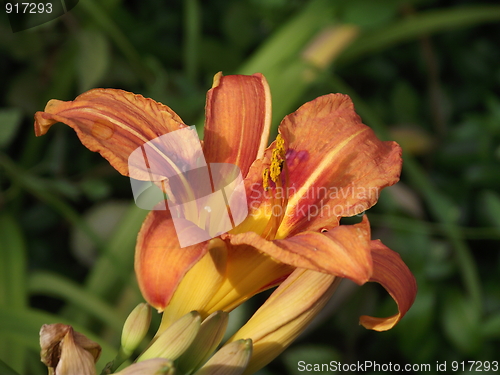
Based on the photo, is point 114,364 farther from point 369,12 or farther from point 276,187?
point 369,12

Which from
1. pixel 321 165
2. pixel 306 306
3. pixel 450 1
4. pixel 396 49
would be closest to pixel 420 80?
pixel 396 49

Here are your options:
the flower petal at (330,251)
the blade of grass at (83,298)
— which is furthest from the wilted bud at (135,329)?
the blade of grass at (83,298)

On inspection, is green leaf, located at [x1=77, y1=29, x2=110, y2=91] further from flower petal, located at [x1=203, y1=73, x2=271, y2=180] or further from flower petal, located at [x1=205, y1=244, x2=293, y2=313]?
flower petal, located at [x1=205, y1=244, x2=293, y2=313]

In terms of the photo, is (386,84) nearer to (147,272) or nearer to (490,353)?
(490,353)

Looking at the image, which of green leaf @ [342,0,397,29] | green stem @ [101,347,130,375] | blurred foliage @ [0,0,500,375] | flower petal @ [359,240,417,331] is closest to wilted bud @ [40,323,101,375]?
green stem @ [101,347,130,375]

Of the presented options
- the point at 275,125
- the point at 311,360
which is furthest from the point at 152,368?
the point at 275,125
